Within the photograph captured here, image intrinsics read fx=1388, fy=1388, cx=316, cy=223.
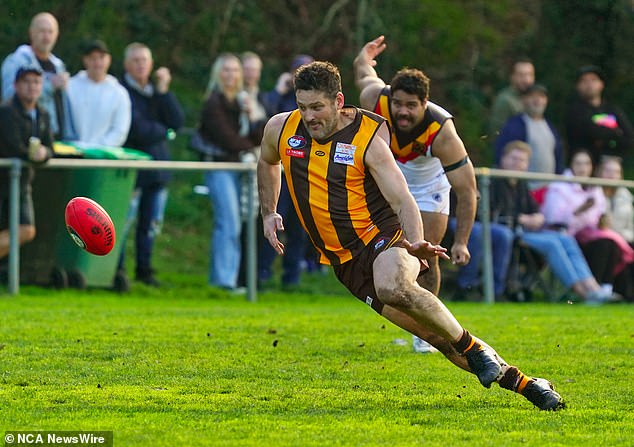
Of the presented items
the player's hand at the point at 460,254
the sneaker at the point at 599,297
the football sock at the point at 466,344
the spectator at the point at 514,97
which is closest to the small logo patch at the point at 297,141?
the football sock at the point at 466,344

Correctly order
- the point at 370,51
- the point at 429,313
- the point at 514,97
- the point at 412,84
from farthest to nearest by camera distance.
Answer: the point at 514,97
the point at 370,51
the point at 412,84
the point at 429,313

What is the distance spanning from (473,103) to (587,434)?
53.1 feet

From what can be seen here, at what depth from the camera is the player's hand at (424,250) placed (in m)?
7.63

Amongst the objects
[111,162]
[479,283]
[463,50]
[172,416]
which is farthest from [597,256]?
[172,416]

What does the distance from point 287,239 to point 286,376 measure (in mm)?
6808

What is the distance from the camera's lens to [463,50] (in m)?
23.5

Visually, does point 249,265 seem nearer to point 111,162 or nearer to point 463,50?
point 111,162

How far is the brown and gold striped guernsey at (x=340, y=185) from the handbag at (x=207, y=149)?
22.6 ft

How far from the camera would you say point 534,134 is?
16.7 meters

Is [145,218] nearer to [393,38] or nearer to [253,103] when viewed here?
[253,103]

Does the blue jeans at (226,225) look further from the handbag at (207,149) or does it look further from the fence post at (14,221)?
the fence post at (14,221)

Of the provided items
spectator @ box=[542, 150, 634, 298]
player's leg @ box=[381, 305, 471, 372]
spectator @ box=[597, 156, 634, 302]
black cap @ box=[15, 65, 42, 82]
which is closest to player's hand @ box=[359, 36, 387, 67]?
player's leg @ box=[381, 305, 471, 372]

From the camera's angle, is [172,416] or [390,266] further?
[390,266]

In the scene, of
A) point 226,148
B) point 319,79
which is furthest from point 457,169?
point 226,148
